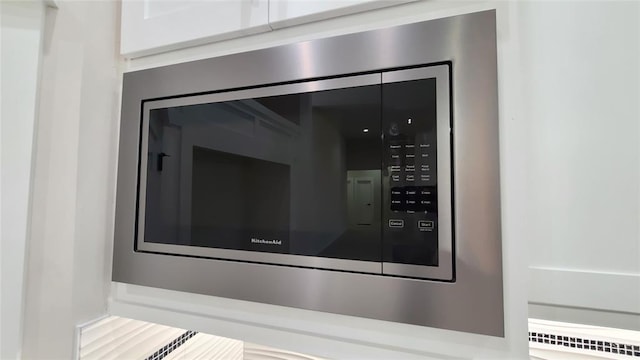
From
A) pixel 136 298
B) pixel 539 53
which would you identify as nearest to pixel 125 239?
pixel 136 298

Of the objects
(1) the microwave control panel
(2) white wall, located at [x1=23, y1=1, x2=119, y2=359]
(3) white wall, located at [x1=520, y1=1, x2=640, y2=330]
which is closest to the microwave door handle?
(2) white wall, located at [x1=23, y1=1, x2=119, y2=359]

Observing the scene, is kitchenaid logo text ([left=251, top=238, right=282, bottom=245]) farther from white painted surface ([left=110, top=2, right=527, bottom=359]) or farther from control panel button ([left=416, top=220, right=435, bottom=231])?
control panel button ([left=416, top=220, right=435, bottom=231])

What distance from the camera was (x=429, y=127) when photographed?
47 cm

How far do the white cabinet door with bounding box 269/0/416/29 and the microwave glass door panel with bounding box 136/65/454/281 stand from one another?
0.12 metres

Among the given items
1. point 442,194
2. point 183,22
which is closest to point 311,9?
point 183,22

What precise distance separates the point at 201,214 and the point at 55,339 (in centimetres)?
40

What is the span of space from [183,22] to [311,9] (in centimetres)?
30

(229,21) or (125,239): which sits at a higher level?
(229,21)

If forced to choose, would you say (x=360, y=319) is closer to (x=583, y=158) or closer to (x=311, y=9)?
(x=583, y=158)

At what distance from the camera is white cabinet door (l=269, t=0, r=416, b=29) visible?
52 centimetres

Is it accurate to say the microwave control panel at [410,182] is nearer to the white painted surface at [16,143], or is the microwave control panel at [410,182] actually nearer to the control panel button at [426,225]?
the control panel button at [426,225]

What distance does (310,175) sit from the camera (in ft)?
1.75

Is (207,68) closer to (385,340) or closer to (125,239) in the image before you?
(125,239)

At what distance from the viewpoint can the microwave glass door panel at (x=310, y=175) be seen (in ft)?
1.53
